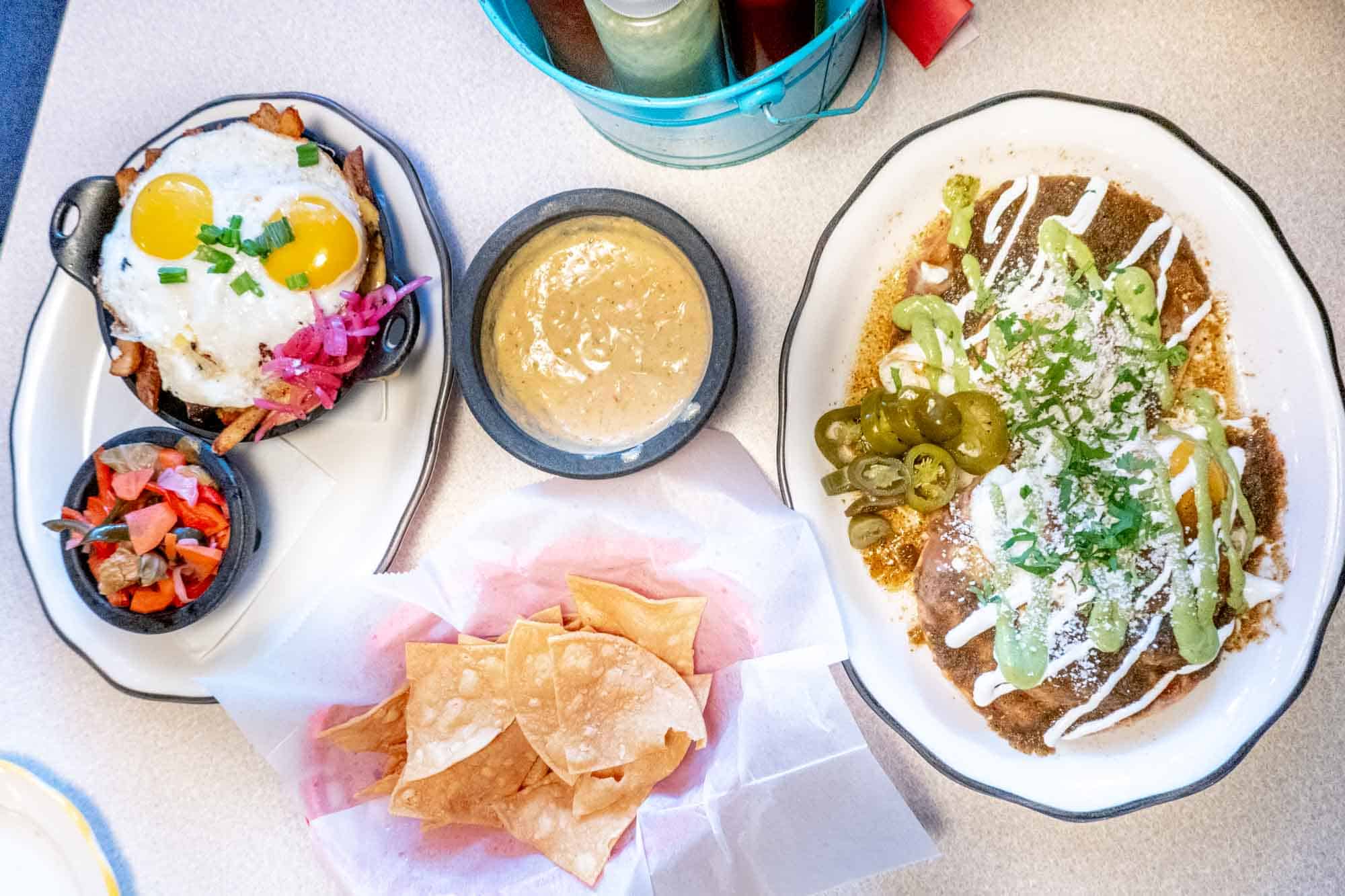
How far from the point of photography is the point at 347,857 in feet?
4.91

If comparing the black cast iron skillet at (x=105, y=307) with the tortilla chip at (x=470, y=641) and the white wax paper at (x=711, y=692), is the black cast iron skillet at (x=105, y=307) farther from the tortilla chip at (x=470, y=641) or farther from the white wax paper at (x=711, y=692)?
the tortilla chip at (x=470, y=641)

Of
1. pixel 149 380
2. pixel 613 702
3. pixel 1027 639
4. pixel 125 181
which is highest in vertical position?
pixel 125 181

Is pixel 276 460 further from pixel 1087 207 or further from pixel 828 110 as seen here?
pixel 1087 207

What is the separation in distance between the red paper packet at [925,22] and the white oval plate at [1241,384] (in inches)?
5.8

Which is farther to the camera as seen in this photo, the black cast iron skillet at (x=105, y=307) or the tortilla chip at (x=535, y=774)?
the tortilla chip at (x=535, y=774)

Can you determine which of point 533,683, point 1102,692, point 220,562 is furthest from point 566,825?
point 1102,692

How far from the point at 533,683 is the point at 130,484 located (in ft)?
2.26

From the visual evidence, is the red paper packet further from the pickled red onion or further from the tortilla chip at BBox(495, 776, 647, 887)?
the tortilla chip at BBox(495, 776, 647, 887)

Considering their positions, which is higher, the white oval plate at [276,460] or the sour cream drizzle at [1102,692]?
the white oval plate at [276,460]

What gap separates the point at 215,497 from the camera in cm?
145

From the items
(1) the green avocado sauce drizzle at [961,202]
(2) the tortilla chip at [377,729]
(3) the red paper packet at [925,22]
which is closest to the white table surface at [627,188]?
(3) the red paper packet at [925,22]

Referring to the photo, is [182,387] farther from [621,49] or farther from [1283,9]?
[1283,9]

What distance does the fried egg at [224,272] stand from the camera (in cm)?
137

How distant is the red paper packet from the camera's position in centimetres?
148
